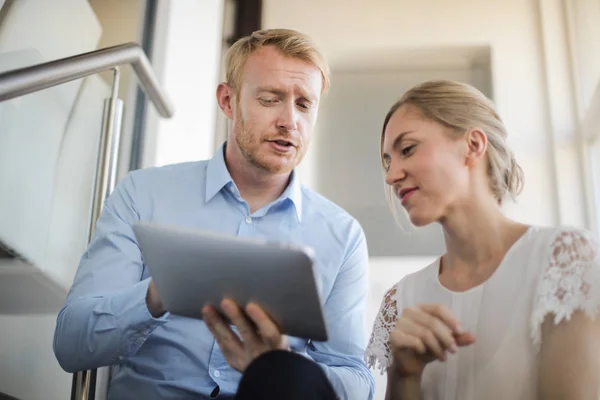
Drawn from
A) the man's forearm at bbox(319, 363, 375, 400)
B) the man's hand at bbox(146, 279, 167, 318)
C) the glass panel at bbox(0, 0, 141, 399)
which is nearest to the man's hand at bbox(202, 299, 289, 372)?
the man's hand at bbox(146, 279, 167, 318)

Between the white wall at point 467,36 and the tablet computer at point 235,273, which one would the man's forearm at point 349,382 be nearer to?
the tablet computer at point 235,273

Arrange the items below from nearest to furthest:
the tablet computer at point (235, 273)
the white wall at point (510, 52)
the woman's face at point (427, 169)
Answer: the tablet computer at point (235, 273), the woman's face at point (427, 169), the white wall at point (510, 52)

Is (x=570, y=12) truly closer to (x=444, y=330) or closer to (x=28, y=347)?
(x=444, y=330)

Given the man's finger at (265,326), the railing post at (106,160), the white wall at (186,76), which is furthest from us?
the white wall at (186,76)

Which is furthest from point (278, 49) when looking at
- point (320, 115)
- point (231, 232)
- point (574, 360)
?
point (320, 115)

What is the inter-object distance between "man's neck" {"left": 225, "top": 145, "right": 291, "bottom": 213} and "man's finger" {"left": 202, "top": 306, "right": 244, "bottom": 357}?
678 millimetres

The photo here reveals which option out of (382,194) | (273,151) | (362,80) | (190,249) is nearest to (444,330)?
(190,249)

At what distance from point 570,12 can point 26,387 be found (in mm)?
3107

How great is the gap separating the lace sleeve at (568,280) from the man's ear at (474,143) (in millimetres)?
269

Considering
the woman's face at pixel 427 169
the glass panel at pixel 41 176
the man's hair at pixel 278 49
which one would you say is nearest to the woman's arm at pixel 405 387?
the woman's face at pixel 427 169

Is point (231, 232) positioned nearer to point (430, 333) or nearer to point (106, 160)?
point (106, 160)

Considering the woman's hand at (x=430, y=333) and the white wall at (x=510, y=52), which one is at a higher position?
the white wall at (x=510, y=52)

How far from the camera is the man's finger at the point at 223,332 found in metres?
1.04

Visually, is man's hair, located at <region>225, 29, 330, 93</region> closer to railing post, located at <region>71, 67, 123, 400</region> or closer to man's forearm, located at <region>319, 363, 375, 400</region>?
railing post, located at <region>71, 67, 123, 400</region>
